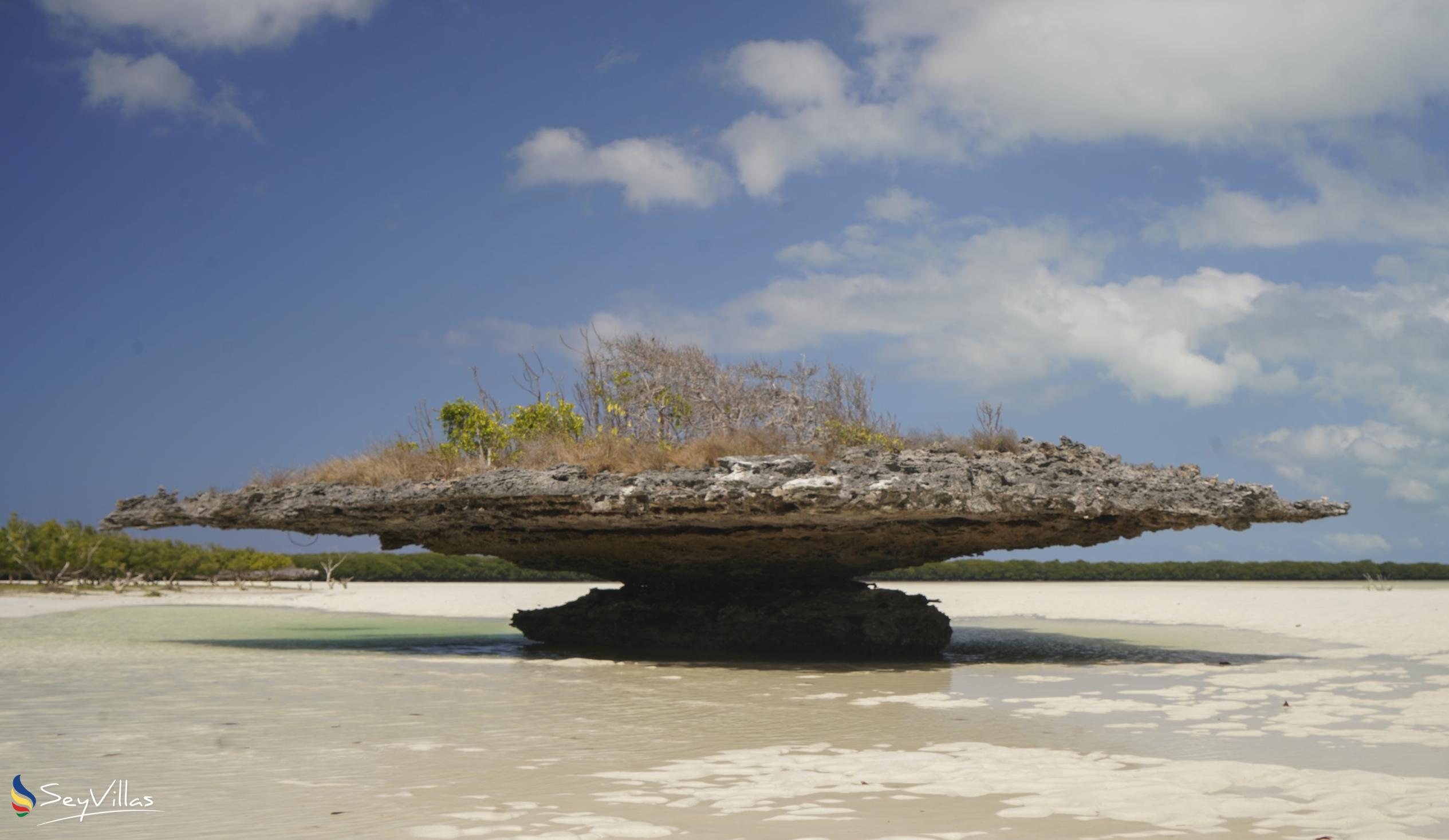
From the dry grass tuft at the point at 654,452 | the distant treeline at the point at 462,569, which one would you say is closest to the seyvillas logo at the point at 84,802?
the dry grass tuft at the point at 654,452

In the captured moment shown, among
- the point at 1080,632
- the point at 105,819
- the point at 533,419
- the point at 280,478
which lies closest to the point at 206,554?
the point at 533,419

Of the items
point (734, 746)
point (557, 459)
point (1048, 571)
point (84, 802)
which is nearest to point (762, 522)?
point (557, 459)

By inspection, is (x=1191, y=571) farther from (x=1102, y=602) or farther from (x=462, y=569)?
(x=462, y=569)

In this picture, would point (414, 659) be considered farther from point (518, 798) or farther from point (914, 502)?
point (518, 798)

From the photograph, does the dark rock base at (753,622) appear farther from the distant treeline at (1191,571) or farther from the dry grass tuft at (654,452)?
the distant treeline at (1191,571)

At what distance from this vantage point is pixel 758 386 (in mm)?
18578

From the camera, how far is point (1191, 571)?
3909 cm

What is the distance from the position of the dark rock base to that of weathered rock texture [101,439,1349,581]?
0.63 m

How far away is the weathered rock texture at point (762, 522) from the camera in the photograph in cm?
980

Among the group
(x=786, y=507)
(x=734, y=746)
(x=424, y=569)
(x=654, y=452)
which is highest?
(x=654, y=452)

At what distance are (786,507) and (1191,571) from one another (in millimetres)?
34860

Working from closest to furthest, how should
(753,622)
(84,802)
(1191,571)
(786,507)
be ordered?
(84,802), (786,507), (753,622), (1191,571)

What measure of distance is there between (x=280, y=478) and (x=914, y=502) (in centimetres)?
773

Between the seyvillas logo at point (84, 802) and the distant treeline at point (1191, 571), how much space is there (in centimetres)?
3479
